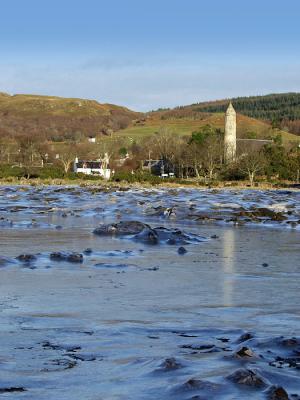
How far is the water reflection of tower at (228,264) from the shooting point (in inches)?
362

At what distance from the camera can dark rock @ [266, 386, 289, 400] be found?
198 inches

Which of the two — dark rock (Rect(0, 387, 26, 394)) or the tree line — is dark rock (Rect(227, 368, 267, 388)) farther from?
the tree line

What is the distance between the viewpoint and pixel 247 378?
543 centimetres

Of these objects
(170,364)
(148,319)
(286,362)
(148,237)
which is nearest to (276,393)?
(286,362)

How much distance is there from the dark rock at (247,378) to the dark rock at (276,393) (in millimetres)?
165

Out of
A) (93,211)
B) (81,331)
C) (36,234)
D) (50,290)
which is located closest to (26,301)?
(50,290)

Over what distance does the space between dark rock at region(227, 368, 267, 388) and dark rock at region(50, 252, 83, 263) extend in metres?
7.02

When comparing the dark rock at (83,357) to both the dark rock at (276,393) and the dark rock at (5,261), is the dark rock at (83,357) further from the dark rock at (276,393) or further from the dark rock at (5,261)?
the dark rock at (5,261)

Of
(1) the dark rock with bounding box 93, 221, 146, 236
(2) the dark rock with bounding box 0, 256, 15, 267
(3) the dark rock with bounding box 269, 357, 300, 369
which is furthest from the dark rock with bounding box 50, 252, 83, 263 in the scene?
(3) the dark rock with bounding box 269, 357, 300, 369

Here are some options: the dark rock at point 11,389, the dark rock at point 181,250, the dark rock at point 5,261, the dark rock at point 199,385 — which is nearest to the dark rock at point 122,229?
the dark rock at point 181,250

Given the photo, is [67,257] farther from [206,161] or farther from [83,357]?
[206,161]

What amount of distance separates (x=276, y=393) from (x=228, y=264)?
7.33m

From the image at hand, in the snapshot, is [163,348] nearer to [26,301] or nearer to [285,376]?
[285,376]

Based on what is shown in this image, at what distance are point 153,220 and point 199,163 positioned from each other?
6754 cm
